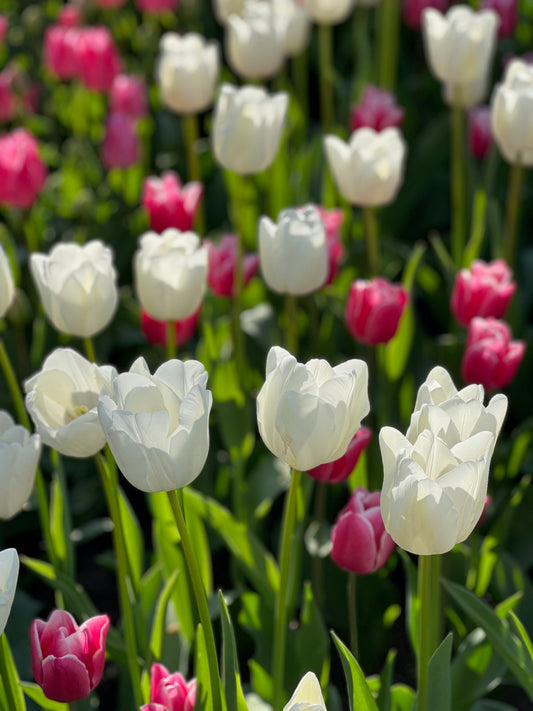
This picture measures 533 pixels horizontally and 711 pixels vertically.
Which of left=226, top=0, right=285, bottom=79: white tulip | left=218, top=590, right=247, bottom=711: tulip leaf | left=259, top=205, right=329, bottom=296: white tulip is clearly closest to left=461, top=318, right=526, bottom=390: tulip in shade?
left=259, top=205, right=329, bottom=296: white tulip

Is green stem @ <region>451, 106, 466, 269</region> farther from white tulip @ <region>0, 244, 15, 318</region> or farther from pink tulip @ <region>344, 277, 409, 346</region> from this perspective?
white tulip @ <region>0, 244, 15, 318</region>

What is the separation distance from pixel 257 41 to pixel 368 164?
2.01 feet

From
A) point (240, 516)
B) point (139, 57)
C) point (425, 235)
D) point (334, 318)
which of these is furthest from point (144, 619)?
point (139, 57)

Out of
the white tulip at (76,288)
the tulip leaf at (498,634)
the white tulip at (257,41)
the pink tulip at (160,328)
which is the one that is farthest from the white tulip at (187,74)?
the tulip leaf at (498,634)

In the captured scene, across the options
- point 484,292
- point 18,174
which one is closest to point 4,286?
point 484,292

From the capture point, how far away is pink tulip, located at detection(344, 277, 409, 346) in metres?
1.44

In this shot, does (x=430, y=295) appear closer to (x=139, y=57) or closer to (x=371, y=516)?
(x=371, y=516)

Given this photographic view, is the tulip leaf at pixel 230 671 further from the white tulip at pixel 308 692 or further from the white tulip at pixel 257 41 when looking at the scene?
the white tulip at pixel 257 41

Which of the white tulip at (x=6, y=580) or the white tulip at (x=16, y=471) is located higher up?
the white tulip at (x=6, y=580)

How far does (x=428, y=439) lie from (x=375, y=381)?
915 mm

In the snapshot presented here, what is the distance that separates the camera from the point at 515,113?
1602mm

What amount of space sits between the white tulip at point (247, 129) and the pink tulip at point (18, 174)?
69 cm

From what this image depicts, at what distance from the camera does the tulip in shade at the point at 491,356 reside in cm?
137

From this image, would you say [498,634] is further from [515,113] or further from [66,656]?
[515,113]
